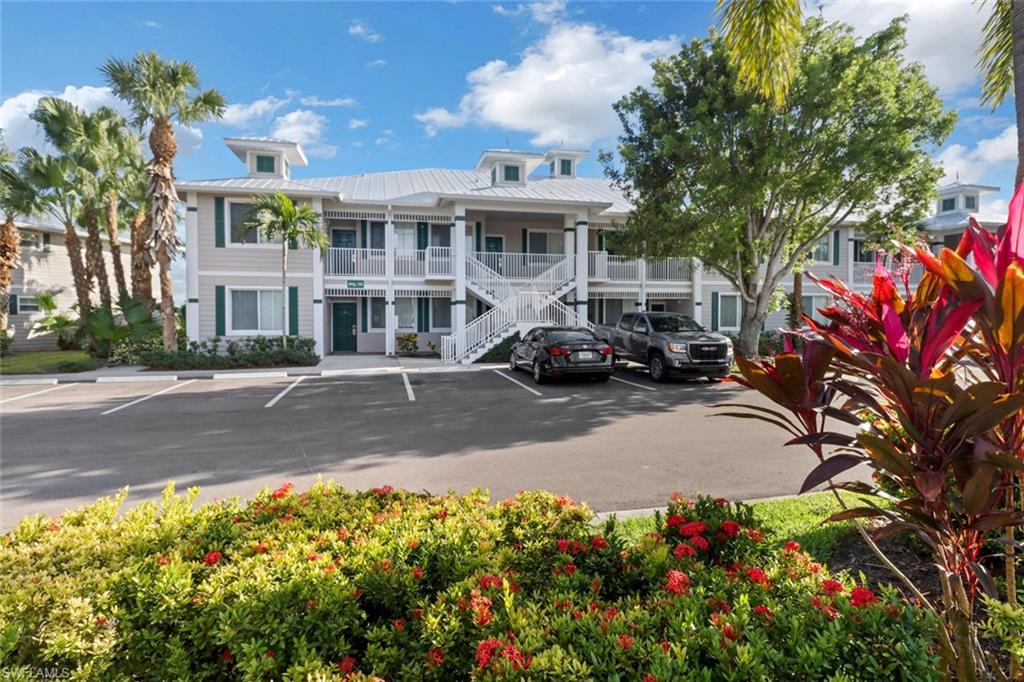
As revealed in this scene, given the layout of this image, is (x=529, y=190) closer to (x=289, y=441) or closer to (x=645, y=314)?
(x=645, y=314)

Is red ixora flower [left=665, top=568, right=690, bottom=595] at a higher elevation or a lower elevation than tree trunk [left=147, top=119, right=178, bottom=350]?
lower

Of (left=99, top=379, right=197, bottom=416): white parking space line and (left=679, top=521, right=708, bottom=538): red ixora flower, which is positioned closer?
(left=679, top=521, right=708, bottom=538): red ixora flower

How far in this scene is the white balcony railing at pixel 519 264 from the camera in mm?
21656

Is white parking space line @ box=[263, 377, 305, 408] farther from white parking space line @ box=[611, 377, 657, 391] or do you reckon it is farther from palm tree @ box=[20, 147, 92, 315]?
palm tree @ box=[20, 147, 92, 315]

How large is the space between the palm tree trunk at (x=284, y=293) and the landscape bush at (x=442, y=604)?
55.4 ft

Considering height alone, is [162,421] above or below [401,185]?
below

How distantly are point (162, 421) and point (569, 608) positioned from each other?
402 inches

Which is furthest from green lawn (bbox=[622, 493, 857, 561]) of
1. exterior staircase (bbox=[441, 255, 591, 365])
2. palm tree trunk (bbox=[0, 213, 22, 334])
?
palm tree trunk (bbox=[0, 213, 22, 334])

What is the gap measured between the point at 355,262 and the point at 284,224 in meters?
3.60

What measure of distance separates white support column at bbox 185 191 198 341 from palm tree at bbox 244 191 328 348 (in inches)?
86.2

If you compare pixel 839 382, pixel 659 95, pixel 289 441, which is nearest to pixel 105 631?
pixel 839 382

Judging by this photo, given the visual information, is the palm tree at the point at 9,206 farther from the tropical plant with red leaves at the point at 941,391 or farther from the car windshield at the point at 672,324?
the tropical plant with red leaves at the point at 941,391

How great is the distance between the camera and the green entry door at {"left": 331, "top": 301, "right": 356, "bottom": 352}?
23156mm

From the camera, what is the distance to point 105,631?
2.20 metres
